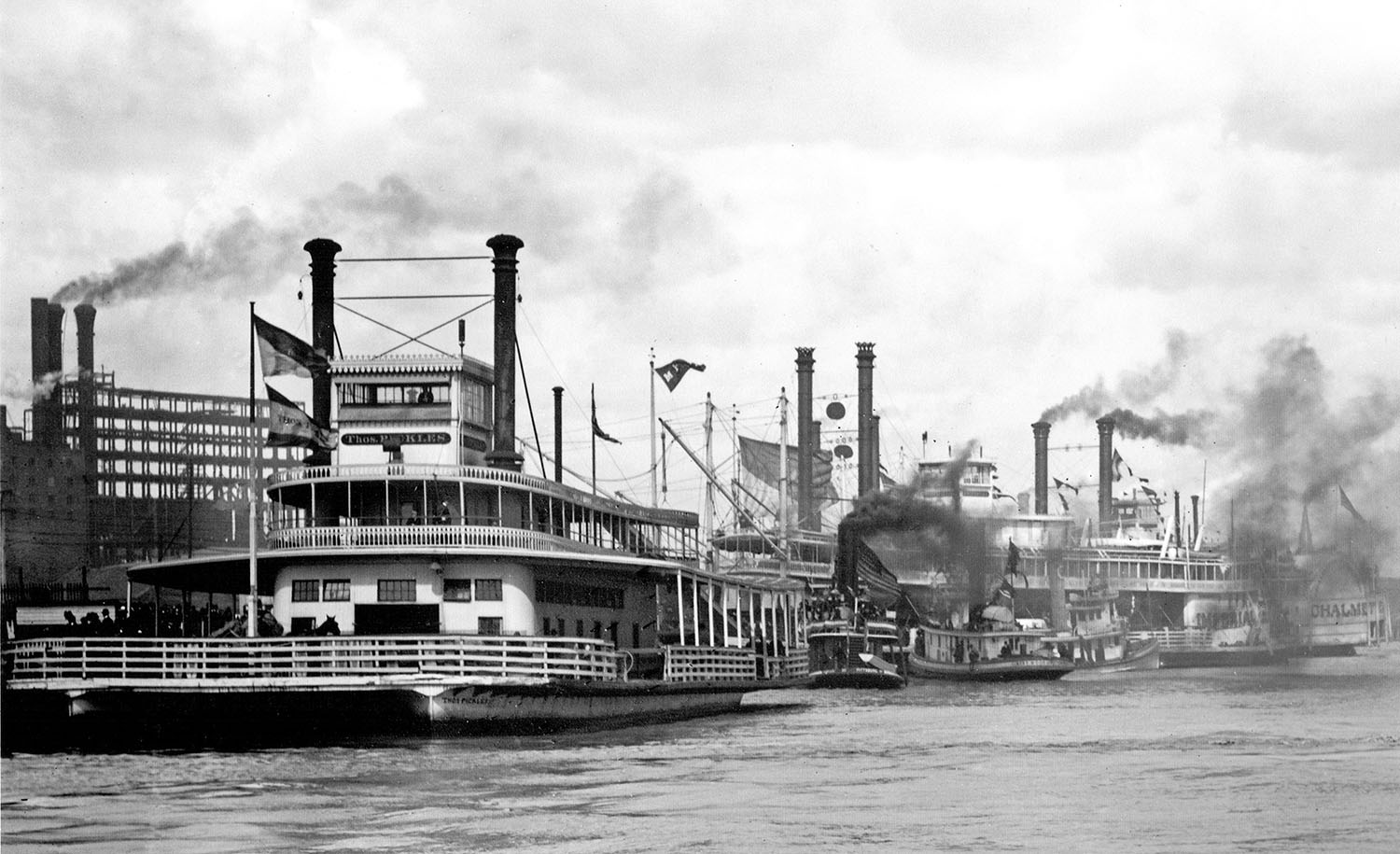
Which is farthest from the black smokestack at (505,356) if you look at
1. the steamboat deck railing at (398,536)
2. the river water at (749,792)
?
the river water at (749,792)

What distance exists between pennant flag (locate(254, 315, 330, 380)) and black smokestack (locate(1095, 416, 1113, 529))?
357 feet

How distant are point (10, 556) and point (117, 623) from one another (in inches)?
3112

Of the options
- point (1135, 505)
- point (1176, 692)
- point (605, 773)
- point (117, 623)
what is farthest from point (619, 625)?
point (1135, 505)

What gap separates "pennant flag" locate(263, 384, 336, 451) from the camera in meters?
38.9

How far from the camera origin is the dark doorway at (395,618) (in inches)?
1590

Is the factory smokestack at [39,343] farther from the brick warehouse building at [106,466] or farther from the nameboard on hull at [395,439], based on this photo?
the nameboard on hull at [395,439]

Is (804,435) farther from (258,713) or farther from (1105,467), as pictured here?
(258,713)

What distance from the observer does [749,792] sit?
29.4m

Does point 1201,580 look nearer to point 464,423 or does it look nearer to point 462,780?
point 464,423

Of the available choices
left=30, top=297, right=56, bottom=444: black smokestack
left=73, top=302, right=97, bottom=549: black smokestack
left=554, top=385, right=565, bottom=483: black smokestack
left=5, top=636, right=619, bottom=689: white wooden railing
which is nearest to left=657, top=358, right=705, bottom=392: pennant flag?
left=554, top=385, right=565, bottom=483: black smokestack

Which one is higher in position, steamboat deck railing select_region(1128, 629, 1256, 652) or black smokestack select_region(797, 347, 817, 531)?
black smokestack select_region(797, 347, 817, 531)

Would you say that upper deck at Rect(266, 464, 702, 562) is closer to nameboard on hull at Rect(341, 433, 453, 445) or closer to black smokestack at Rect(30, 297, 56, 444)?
nameboard on hull at Rect(341, 433, 453, 445)

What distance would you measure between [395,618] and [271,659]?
5.25 meters

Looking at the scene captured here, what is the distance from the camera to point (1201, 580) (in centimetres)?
14400
